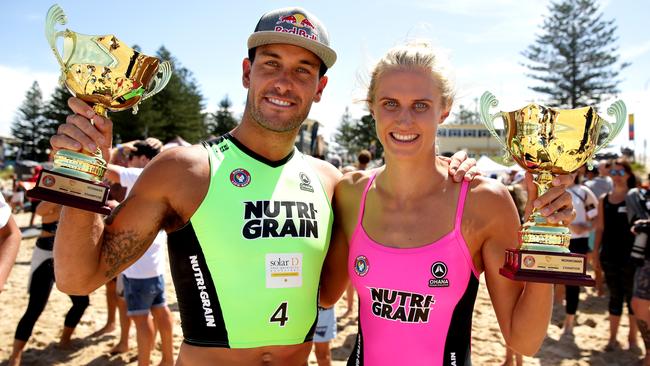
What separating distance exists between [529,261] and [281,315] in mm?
1054

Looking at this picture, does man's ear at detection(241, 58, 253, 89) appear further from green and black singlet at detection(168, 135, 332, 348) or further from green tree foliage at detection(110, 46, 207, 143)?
green tree foliage at detection(110, 46, 207, 143)

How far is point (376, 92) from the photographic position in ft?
7.38

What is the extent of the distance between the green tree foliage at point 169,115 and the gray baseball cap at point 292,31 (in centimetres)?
4022

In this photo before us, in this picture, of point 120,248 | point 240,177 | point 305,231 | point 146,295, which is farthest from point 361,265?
point 146,295

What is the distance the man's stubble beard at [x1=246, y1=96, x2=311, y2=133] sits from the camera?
7.57 feet

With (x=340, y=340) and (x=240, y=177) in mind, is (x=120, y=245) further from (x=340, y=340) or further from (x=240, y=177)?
(x=340, y=340)

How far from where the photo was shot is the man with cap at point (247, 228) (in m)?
2.07

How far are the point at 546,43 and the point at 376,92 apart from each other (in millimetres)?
38836

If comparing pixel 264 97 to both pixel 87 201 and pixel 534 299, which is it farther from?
pixel 534 299

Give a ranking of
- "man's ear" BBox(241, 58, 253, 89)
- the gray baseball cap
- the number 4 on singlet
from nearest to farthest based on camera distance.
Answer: the number 4 on singlet < the gray baseball cap < "man's ear" BBox(241, 58, 253, 89)

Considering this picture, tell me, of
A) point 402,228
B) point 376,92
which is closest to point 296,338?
point 402,228

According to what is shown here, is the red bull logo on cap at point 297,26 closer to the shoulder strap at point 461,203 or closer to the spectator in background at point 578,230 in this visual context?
the shoulder strap at point 461,203

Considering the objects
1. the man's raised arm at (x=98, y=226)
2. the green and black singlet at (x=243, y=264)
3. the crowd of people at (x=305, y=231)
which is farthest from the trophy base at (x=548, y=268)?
the man's raised arm at (x=98, y=226)

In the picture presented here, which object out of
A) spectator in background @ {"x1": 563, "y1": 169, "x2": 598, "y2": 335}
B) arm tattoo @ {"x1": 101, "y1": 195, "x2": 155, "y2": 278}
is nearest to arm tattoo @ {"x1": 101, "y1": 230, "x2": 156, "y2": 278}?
arm tattoo @ {"x1": 101, "y1": 195, "x2": 155, "y2": 278}
